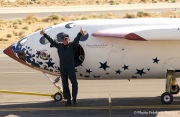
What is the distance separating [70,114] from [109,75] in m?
1.79

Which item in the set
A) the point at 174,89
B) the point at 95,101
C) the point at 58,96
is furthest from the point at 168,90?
the point at 58,96

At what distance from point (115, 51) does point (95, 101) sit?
5.51ft

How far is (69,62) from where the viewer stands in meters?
13.1

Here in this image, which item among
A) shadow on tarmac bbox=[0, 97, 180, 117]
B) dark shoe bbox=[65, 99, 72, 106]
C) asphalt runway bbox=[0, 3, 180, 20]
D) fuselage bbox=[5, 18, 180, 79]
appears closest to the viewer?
shadow on tarmac bbox=[0, 97, 180, 117]

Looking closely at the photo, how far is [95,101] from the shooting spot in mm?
14109

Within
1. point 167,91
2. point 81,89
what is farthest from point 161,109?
point 81,89

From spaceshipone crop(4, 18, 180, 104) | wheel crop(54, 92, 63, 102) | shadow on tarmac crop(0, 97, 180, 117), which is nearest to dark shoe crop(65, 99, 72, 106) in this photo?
shadow on tarmac crop(0, 97, 180, 117)

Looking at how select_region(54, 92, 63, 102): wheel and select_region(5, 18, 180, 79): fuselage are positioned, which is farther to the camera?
select_region(54, 92, 63, 102): wheel

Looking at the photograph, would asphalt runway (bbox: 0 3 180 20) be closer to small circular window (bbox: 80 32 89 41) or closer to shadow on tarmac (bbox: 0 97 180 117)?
shadow on tarmac (bbox: 0 97 180 117)

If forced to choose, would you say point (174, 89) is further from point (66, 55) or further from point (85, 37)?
point (66, 55)

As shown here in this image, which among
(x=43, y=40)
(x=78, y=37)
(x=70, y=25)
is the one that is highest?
(x=70, y=25)

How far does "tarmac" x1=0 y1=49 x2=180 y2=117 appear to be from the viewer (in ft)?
41.6

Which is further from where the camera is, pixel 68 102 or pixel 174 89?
pixel 174 89

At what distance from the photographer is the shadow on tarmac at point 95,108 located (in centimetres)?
1257
